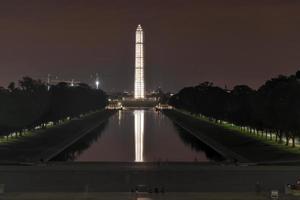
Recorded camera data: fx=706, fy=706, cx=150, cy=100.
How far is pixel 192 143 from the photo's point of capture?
64.8 m

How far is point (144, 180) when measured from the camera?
33.2m

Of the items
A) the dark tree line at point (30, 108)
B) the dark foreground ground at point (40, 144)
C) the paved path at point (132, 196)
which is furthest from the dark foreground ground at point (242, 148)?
the dark tree line at point (30, 108)

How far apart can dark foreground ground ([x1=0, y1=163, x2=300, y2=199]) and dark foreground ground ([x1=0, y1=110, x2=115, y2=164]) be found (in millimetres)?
8268

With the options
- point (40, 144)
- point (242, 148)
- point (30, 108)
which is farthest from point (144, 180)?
point (30, 108)

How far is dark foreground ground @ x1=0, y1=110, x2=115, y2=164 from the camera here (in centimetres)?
4569

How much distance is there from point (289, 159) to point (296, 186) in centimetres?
1312

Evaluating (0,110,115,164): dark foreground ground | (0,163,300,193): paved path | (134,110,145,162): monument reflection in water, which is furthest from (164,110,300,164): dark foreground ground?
(0,110,115,164): dark foreground ground

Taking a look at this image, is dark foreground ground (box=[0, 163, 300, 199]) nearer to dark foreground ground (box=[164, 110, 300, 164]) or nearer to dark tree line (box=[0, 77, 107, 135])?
→ dark foreground ground (box=[164, 110, 300, 164])

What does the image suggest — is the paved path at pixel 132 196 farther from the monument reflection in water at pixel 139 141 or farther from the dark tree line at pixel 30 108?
the dark tree line at pixel 30 108

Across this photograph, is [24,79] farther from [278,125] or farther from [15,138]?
[278,125]

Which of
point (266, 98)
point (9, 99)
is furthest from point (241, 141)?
point (9, 99)

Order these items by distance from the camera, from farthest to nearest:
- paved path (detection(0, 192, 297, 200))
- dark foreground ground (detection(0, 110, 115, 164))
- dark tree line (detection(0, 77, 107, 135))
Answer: dark tree line (detection(0, 77, 107, 135)) < dark foreground ground (detection(0, 110, 115, 164)) < paved path (detection(0, 192, 297, 200))

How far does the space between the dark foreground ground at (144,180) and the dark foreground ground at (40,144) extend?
8268mm

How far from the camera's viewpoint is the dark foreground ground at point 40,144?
45.7 meters
